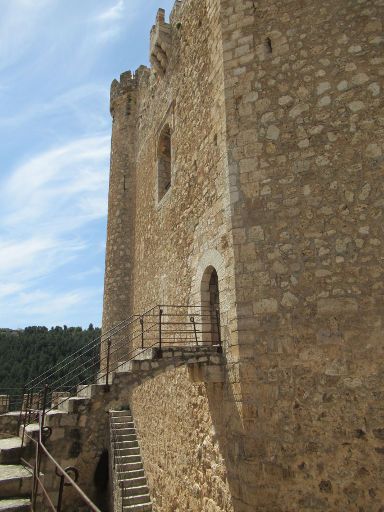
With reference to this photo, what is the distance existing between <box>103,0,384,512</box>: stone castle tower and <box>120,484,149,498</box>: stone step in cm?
115

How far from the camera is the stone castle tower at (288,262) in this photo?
5.07 meters

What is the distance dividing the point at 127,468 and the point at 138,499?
841 millimetres

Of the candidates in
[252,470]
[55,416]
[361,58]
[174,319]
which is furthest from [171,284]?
[361,58]

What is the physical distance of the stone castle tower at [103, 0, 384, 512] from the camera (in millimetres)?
5070

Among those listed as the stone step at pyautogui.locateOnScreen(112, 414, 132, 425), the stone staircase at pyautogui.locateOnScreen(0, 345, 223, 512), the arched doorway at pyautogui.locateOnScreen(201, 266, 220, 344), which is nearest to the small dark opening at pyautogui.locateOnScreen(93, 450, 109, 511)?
the stone step at pyautogui.locateOnScreen(112, 414, 132, 425)

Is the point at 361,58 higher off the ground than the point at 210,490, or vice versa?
the point at 361,58

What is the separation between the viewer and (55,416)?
616 centimetres

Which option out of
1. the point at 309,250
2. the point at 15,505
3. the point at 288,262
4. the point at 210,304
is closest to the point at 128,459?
the point at 210,304

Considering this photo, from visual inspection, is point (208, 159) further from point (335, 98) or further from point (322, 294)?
point (322, 294)

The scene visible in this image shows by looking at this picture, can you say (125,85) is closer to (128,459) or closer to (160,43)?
(160,43)

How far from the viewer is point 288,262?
18.6 ft

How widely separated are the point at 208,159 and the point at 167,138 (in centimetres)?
429

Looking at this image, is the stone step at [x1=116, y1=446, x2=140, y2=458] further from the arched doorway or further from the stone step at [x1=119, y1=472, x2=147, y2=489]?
the arched doorway

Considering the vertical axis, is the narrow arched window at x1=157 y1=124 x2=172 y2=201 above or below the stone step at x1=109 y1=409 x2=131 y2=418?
above
